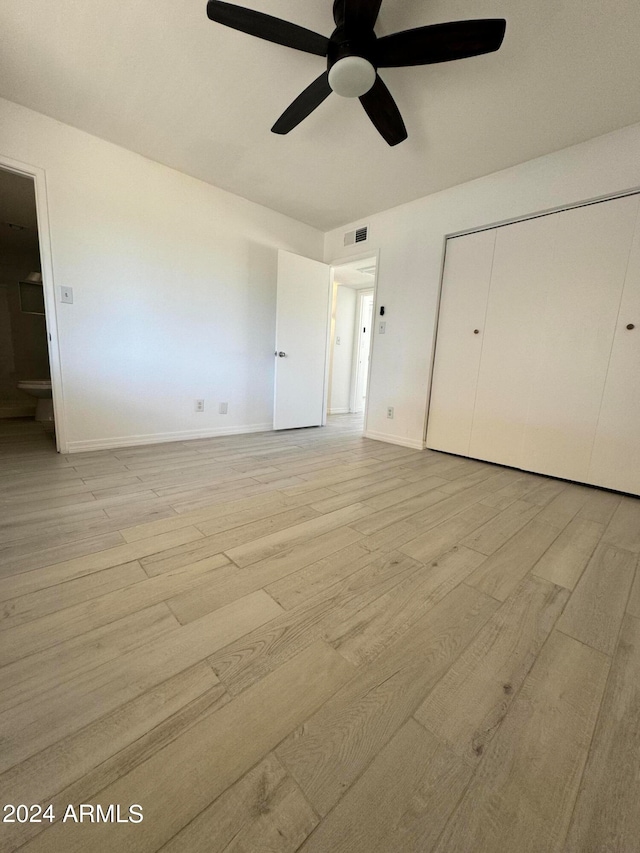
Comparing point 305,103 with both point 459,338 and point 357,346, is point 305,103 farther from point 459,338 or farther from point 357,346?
point 357,346

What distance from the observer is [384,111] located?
171cm

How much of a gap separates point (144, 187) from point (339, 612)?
3.42 meters

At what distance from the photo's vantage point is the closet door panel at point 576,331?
214 centimetres

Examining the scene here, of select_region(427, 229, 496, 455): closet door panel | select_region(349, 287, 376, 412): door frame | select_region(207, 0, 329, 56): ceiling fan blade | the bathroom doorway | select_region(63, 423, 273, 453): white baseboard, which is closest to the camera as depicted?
select_region(207, 0, 329, 56): ceiling fan blade

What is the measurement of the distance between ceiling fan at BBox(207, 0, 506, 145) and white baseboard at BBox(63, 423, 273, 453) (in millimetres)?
2680

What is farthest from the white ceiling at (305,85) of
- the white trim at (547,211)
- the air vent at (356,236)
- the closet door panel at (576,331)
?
the air vent at (356,236)

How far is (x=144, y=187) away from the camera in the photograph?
2.65m

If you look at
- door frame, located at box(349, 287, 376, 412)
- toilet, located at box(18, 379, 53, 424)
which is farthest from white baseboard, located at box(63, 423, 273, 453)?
door frame, located at box(349, 287, 376, 412)

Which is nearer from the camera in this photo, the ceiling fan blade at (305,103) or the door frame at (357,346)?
the ceiling fan blade at (305,103)

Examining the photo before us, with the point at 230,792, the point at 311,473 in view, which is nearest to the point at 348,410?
the point at 311,473

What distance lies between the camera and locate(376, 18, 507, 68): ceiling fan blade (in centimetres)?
128

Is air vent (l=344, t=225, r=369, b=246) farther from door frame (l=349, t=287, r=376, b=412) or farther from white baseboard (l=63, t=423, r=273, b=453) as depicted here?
white baseboard (l=63, t=423, r=273, b=453)

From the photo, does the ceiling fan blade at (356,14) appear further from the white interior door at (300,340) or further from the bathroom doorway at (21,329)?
the bathroom doorway at (21,329)

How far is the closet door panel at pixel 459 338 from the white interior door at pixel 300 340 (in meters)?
1.43
